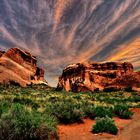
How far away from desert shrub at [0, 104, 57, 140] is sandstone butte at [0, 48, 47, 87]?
65.3 metres

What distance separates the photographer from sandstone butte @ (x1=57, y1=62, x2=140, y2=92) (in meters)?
79.4

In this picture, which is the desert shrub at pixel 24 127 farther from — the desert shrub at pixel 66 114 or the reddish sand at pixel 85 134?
the desert shrub at pixel 66 114

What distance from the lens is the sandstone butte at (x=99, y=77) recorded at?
260ft

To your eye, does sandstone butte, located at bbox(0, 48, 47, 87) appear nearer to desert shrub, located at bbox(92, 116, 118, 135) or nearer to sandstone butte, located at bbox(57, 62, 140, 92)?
sandstone butte, located at bbox(57, 62, 140, 92)

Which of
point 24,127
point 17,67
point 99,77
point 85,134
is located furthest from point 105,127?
point 17,67

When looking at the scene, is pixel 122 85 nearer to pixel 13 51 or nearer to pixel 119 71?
pixel 119 71

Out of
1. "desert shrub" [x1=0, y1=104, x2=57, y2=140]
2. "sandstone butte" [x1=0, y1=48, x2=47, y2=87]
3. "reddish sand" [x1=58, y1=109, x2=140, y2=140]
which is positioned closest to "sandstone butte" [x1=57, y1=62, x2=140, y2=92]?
"sandstone butte" [x1=0, y1=48, x2=47, y2=87]

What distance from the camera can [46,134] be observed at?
456 inches

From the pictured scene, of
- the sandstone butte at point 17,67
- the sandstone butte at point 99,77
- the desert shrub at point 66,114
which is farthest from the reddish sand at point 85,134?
the sandstone butte at point 17,67

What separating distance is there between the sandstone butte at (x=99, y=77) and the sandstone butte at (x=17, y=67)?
38.0ft

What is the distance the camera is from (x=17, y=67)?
92062mm

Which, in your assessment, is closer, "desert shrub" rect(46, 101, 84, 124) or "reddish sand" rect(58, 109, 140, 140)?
"reddish sand" rect(58, 109, 140, 140)

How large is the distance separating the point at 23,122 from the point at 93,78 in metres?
77.4

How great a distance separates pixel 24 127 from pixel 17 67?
82319 millimetres
